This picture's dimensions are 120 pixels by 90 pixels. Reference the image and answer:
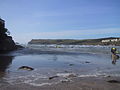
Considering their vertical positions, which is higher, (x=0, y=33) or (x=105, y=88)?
(x=0, y=33)

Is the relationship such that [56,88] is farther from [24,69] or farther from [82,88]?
[24,69]

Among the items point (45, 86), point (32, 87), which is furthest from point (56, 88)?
point (32, 87)

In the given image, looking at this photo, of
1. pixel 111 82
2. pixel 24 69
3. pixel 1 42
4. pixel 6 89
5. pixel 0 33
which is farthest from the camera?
pixel 1 42

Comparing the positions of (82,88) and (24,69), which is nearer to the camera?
(82,88)

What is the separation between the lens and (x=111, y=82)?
13.4 m

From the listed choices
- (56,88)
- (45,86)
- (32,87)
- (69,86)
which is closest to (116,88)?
(69,86)

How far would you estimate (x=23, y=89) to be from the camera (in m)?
11.2

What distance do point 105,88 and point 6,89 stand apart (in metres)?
6.74

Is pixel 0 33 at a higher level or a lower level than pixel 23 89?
higher

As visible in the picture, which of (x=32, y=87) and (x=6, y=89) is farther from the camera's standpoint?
(x=32, y=87)

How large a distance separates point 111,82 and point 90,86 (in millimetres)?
2298

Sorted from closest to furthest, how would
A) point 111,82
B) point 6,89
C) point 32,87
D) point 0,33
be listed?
point 6,89 → point 32,87 → point 111,82 → point 0,33

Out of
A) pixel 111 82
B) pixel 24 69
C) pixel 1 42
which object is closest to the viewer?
pixel 111 82

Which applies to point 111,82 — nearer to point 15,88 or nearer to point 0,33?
point 15,88
